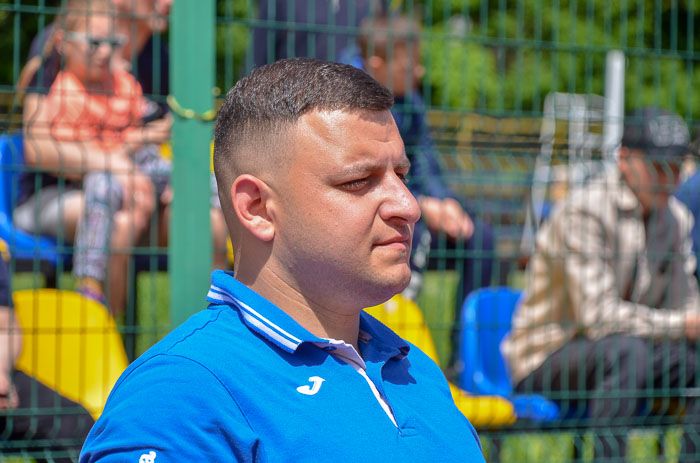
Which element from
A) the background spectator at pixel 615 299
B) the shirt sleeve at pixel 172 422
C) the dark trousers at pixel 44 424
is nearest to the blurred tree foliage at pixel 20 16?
the dark trousers at pixel 44 424

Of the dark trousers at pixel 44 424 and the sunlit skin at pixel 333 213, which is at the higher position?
the sunlit skin at pixel 333 213

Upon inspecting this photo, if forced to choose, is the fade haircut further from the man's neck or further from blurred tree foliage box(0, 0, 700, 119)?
blurred tree foliage box(0, 0, 700, 119)

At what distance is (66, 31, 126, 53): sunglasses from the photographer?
2924mm

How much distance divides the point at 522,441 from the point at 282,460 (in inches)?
136

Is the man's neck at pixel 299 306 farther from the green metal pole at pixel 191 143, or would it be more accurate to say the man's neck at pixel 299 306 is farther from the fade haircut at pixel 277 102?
the green metal pole at pixel 191 143

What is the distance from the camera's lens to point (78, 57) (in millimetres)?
3367

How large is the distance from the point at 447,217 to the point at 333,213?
99.9 inches

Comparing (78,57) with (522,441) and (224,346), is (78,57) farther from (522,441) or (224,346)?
(522,441)

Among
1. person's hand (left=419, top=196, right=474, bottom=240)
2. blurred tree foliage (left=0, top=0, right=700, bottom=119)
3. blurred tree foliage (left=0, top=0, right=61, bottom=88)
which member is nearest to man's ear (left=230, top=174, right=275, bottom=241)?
blurred tree foliage (left=0, top=0, right=700, bottom=119)

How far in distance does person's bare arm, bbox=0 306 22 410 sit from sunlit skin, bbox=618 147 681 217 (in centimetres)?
242

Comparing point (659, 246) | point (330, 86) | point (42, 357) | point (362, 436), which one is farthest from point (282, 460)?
point (659, 246)

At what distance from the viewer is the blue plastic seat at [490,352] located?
353cm

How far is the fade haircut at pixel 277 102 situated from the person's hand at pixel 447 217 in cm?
223

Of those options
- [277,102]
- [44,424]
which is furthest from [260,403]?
[44,424]
